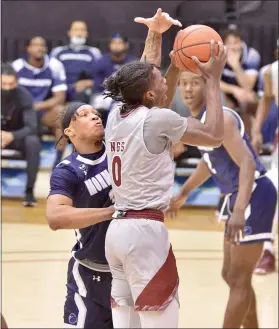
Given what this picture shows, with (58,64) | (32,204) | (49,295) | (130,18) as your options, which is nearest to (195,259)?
(49,295)

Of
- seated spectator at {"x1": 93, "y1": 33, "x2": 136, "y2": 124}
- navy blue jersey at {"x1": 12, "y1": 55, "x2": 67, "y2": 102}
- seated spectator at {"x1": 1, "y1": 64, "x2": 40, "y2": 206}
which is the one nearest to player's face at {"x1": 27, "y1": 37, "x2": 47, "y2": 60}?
navy blue jersey at {"x1": 12, "y1": 55, "x2": 67, "y2": 102}

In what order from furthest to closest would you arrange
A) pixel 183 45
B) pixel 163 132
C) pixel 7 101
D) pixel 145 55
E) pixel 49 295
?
pixel 7 101
pixel 49 295
pixel 145 55
pixel 183 45
pixel 163 132

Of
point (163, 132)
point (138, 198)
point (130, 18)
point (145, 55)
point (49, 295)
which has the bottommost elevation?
point (49, 295)

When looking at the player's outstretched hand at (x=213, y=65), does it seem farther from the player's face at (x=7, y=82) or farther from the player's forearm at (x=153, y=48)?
the player's face at (x=7, y=82)

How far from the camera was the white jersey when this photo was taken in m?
3.78

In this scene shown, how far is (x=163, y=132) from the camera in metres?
3.72

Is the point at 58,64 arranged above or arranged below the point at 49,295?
above

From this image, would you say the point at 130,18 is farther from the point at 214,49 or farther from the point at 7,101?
the point at 214,49

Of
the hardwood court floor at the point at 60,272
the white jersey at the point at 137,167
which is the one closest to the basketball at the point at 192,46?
the white jersey at the point at 137,167

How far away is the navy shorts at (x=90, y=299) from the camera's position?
14.4 ft

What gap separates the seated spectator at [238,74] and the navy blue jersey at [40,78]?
204cm

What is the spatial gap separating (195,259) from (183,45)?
4.40 meters

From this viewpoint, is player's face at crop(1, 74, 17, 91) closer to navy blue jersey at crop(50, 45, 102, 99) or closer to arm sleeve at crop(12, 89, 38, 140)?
arm sleeve at crop(12, 89, 38, 140)

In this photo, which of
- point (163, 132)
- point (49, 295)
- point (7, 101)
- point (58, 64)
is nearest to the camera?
point (163, 132)
